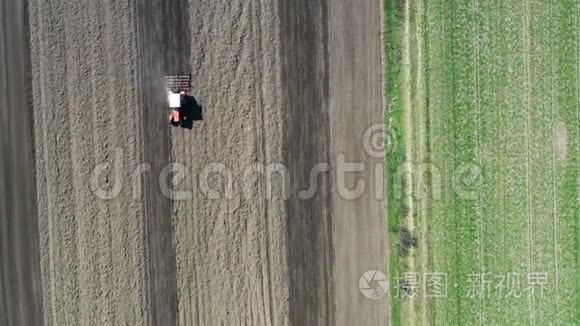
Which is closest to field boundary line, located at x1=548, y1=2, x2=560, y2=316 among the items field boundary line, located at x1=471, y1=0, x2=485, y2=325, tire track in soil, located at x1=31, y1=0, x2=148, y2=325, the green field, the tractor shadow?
the green field

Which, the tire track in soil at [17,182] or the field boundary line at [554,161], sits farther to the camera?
the field boundary line at [554,161]

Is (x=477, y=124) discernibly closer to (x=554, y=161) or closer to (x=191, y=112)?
(x=554, y=161)

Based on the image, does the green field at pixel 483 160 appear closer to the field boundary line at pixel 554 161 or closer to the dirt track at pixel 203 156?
the field boundary line at pixel 554 161

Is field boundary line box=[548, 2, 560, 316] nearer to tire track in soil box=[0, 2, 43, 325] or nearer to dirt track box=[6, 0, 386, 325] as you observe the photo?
dirt track box=[6, 0, 386, 325]

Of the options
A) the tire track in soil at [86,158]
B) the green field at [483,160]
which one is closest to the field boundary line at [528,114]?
the green field at [483,160]

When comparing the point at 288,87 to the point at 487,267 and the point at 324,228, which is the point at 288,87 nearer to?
the point at 324,228

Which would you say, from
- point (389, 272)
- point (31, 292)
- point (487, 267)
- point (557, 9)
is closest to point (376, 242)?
point (389, 272)

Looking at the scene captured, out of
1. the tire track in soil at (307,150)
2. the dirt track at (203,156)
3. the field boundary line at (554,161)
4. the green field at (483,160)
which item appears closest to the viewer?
the dirt track at (203,156)

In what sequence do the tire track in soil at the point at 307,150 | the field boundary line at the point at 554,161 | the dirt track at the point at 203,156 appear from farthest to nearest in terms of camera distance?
1. the field boundary line at the point at 554,161
2. the tire track in soil at the point at 307,150
3. the dirt track at the point at 203,156
